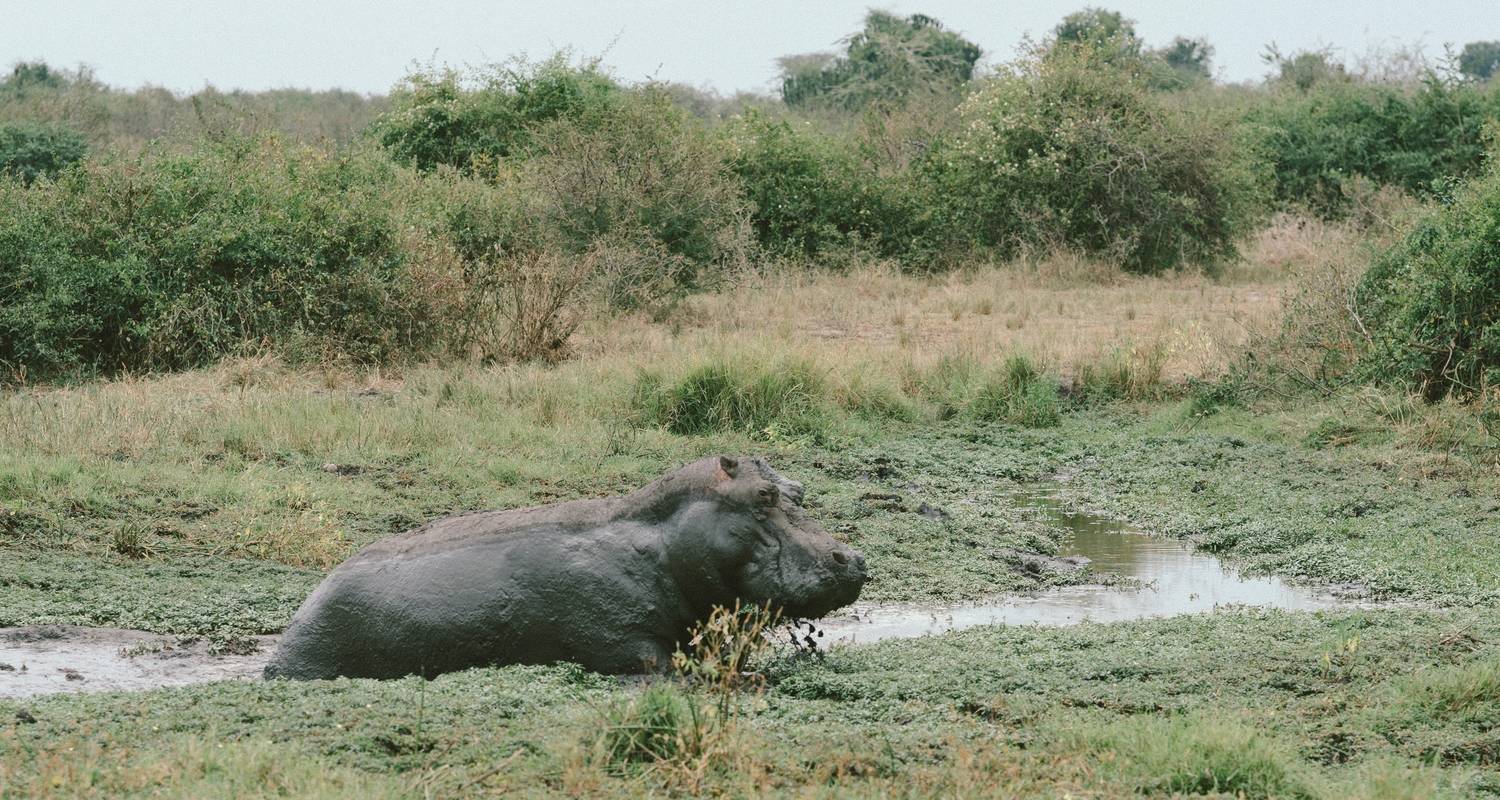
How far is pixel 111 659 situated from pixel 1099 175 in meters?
21.3

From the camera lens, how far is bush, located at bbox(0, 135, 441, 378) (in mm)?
16516

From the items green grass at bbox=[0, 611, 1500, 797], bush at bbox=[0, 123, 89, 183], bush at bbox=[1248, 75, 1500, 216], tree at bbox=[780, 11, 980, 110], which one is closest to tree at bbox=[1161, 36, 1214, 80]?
tree at bbox=[780, 11, 980, 110]

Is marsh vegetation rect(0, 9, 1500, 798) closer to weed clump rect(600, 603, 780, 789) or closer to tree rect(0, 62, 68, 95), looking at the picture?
weed clump rect(600, 603, 780, 789)

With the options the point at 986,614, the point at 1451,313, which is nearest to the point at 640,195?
the point at 1451,313

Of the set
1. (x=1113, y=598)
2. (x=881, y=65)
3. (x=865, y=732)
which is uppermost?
(x=881, y=65)

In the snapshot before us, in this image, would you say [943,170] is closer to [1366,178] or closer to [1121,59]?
[1121,59]

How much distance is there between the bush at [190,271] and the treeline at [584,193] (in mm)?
33

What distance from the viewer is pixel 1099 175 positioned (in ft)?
85.0

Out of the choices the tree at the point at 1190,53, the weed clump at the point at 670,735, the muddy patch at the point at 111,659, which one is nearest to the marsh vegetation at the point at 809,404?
the weed clump at the point at 670,735

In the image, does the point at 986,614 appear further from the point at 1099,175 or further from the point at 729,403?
the point at 1099,175

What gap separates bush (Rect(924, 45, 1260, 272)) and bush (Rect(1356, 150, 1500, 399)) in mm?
11716

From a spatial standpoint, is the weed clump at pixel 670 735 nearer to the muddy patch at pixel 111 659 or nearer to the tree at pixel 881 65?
the muddy patch at pixel 111 659

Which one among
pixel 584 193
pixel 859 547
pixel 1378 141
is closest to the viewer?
pixel 859 547

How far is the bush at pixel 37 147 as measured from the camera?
90.5 feet
